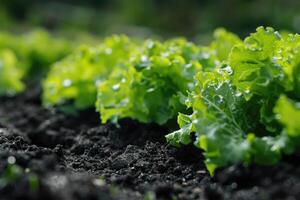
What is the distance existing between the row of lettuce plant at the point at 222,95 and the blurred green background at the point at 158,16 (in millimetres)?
9367

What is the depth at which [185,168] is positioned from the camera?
4160 millimetres

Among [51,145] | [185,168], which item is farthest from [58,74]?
[185,168]

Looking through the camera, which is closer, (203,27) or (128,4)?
(203,27)

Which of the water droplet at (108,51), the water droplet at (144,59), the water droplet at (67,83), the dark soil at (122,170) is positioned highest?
the water droplet at (108,51)

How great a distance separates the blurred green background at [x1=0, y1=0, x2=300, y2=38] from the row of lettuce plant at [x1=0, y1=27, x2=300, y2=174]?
30.7 ft

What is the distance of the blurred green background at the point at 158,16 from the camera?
15.6 m

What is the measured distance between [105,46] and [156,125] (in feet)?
5.01

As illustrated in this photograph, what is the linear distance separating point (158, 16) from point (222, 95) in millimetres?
13867

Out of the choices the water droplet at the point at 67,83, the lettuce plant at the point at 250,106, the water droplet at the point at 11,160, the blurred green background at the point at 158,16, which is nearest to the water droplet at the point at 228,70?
the lettuce plant at the point at 250,106

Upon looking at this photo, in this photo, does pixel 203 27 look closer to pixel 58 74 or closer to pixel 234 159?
pixel 58 74

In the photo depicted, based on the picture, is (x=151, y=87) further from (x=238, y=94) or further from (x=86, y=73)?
(x=86, y=73)

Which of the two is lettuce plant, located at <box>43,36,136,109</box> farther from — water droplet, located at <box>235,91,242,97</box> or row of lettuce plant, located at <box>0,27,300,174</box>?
water droplet, located at <box>235,91,242,97</box>

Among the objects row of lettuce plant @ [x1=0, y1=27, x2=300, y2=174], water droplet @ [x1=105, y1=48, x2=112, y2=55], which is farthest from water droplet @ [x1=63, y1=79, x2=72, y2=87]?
row of lettuce plant @ [x1=0, y1=27, x2=300, y2=174]

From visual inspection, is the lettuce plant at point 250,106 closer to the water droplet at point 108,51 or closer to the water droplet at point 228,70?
the water droplet at point 228,70
